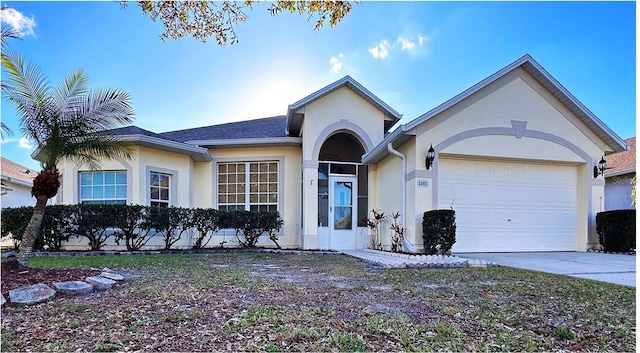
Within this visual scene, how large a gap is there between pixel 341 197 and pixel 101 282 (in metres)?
8.30

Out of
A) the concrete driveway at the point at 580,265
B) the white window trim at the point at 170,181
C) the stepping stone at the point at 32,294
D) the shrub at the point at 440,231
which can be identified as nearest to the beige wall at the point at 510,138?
the shrub at the point at 440,231

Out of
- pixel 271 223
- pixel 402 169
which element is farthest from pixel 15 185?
pixel 402 169

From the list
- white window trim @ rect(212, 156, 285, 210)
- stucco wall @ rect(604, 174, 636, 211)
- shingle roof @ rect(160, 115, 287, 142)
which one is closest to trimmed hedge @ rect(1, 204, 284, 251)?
white window trim @ rect(212, 156, 285, 210)

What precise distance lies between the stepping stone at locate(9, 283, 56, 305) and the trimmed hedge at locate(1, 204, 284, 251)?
5934 mm

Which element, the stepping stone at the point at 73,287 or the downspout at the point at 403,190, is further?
the downspout at the point at 403,190

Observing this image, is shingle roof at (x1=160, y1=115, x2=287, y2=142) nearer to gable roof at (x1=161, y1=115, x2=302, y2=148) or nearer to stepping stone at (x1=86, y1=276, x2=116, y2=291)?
gable roof at (x1=161, y1=115, x2=302, y2=148)

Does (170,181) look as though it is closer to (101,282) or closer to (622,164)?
(101,282)

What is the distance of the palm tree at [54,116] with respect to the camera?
21.2 ft

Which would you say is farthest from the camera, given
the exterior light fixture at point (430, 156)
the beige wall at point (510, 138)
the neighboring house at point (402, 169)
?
the neighboring house at point (402, 169)

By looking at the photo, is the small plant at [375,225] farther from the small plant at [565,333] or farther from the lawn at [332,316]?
the small plant at [565,333]

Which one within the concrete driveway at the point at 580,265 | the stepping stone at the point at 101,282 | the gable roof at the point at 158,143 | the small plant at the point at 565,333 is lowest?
the concrete driveway at the point at 580,265

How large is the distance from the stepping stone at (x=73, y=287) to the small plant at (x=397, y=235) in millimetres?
7002

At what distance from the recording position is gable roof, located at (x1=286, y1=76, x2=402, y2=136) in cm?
1152

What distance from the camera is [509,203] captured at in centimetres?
1012
